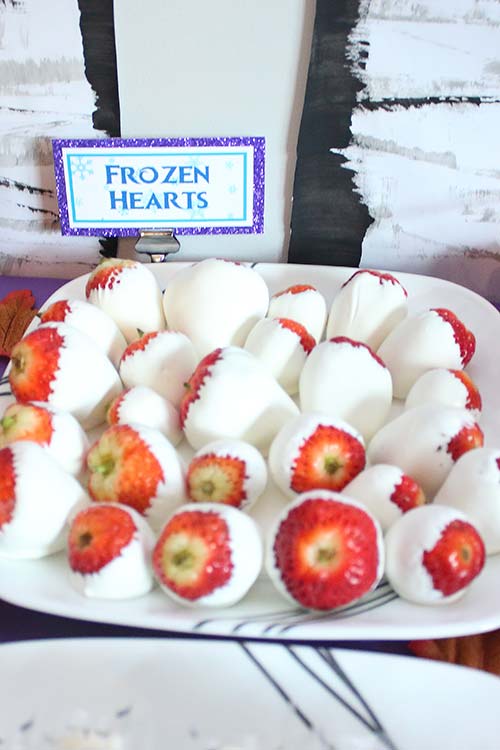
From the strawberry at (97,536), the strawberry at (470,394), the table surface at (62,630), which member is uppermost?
the strawberry at (470,394)

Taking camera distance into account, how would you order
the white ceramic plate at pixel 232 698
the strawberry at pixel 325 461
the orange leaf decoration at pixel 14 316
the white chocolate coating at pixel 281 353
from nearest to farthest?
the white ceramic plate at pixel 232 698
the strawberry at pixel 325 461
the white chocolate coating at pixel 281 353
the orange leaf decoration at pixel 14 316

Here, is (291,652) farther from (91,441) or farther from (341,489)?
(91,441)

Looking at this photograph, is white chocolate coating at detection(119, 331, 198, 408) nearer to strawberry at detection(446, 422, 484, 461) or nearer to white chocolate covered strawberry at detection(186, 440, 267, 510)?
white chocolate covered strawberry at detection(186, 440, 267, 510)

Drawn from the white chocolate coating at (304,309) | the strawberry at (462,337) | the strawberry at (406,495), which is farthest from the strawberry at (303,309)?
the strawberry at (406,495)

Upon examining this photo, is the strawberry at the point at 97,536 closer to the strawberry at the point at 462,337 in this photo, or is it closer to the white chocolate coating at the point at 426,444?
the white chocolate coating at the point at 426,444

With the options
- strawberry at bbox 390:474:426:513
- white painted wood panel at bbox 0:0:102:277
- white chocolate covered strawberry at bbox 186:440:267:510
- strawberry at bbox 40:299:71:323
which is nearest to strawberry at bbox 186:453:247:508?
white chocolate covered strawberry at bbox 186:440:267:510

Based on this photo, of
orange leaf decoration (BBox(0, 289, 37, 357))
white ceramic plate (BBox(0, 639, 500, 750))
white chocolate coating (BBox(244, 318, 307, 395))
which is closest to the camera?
white ceramic plate (BBox(0, 639, 500, 750))

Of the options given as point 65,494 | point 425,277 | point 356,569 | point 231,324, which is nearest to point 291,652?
point 356,569
